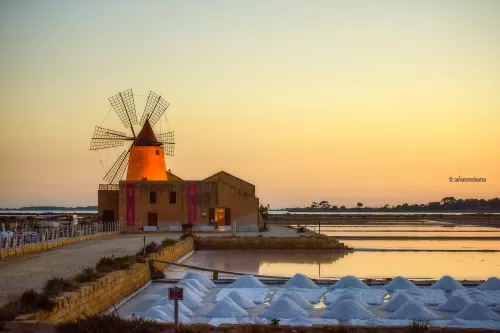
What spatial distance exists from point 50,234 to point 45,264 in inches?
290

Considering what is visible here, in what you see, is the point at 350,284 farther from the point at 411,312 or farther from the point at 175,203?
the point at 175,203

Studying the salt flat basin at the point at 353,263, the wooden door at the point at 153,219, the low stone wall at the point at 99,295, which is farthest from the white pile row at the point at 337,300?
the wooden door at the point at 153,219

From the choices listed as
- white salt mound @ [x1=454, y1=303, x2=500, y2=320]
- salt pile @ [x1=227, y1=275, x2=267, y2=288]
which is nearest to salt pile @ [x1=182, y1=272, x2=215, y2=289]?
salt pile @ [x1=227, y1=275, x2=267, y2=288]

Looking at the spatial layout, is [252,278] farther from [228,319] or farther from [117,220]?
[117,220]

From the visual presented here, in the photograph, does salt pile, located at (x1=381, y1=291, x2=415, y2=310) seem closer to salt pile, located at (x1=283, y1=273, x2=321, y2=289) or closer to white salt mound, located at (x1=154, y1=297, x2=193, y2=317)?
salt pile, located at (x1=283, y1=273, x2=321, y2=289)

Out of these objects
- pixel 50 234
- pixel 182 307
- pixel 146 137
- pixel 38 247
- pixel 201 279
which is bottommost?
pixel 182 307

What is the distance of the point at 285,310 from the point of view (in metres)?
10.6

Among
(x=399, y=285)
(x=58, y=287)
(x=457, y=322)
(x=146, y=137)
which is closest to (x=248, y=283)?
(x=399, y=285)

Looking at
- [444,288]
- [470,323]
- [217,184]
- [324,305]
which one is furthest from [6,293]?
[217,184]

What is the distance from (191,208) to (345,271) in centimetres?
1210

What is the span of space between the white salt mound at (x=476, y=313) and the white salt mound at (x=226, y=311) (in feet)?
11.4

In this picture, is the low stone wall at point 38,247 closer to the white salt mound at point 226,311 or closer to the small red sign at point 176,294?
the white salt mound at point 226,311

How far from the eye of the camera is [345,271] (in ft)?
60.3

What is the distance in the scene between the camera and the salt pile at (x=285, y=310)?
10.5 m
